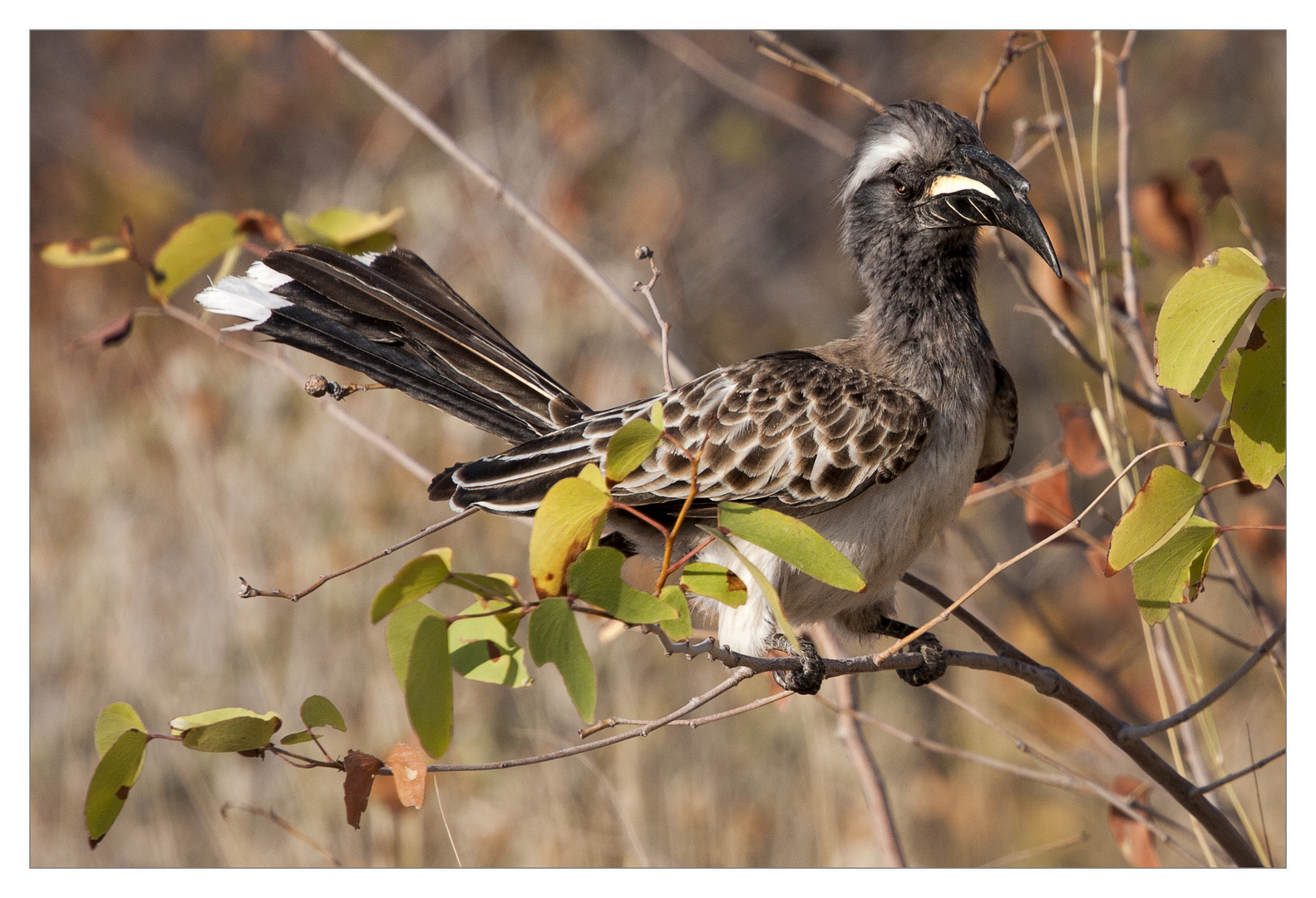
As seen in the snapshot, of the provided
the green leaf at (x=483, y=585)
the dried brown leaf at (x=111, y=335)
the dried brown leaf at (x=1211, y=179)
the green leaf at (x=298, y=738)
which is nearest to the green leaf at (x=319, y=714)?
the green leaf at (x=298, y=738)

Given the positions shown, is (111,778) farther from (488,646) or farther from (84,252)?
(84,252)

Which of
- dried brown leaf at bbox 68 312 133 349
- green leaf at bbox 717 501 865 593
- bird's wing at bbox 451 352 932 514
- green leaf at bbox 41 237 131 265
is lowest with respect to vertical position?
green leaf at bbox 717 501 865 593

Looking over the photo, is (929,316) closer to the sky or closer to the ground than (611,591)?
closer to the sky

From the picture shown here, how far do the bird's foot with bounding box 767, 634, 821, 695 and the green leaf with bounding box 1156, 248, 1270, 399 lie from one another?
815 mm

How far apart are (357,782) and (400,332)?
128cm

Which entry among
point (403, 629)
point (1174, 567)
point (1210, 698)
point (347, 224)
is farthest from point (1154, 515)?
point (347, 224)

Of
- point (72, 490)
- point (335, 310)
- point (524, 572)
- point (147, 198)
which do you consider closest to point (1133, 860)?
point (335, 310)

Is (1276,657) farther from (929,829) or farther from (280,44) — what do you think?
(280,44)

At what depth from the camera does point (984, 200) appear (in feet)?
7.66

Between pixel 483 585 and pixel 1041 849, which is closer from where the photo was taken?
pixel 483 585

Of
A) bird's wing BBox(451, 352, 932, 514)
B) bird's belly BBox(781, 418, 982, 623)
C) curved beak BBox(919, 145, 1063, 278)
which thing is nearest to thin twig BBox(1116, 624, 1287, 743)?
bird's belly BBox(781, 418, 982, 623)

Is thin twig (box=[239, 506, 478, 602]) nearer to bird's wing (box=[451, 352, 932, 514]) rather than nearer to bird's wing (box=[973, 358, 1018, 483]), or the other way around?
bird's wing (box=[451, 352, 932, 514])

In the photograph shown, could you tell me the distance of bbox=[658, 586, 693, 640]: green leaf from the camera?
1572 mm

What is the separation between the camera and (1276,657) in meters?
2.56
